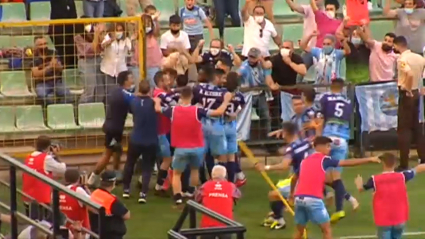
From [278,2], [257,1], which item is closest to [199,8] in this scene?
[257,1]

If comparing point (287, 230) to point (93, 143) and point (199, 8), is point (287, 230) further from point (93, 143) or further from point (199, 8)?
point (199, 8)

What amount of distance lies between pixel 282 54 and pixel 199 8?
6.80 feet

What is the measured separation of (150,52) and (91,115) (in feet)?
4.44

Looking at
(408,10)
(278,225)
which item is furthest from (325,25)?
(278,225)

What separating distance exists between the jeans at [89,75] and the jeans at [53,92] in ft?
0.96

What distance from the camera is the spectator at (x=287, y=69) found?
57.7ft

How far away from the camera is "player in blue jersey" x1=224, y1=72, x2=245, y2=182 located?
604 inches

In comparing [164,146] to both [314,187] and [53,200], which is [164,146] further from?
→ [53,200]

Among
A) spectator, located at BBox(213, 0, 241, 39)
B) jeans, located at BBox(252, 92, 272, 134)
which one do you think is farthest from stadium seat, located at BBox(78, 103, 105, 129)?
spectator, located at BBox(213, 0, 241, 39)

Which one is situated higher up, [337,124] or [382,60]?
[382,60]

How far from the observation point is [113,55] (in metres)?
17.5

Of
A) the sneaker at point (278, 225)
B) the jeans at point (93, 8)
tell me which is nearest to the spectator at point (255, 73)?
the jeans at point (93, 8)

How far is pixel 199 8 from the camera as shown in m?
19.0

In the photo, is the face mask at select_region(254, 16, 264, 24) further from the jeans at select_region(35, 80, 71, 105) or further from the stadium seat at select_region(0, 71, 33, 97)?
the stadium seat at select_region(0, 71, 33, 97)
